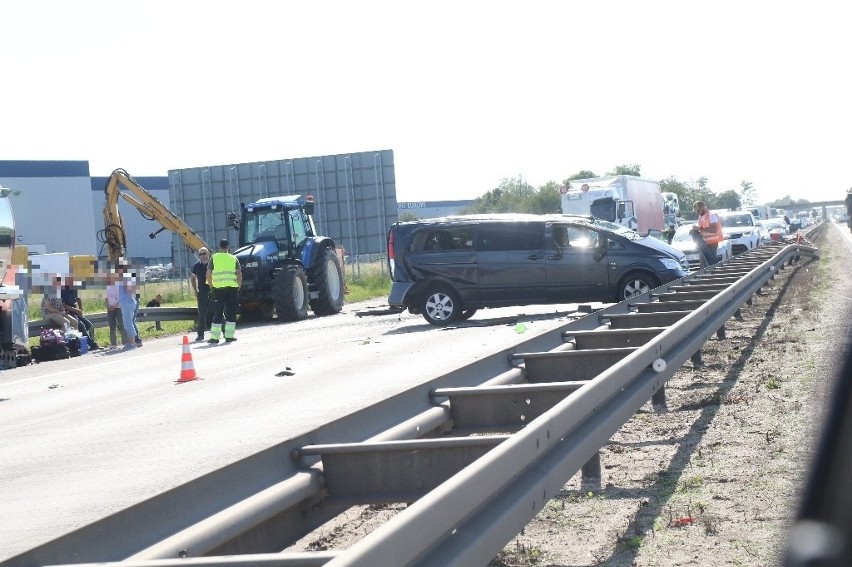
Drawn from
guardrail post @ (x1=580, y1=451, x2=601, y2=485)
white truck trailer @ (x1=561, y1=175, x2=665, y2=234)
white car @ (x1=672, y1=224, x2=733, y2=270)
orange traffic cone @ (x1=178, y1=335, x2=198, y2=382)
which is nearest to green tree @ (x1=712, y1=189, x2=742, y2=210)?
white truck trailer @ (x1=561, y1=175, x2=665, y2=234)

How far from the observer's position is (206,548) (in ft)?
11.5

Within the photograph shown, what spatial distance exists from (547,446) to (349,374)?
401 inches

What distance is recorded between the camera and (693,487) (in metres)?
6.45

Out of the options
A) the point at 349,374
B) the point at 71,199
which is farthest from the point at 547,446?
the point at 71,199

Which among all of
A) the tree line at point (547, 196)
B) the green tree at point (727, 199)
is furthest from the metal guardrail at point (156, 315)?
the green tree at point (727, 199)

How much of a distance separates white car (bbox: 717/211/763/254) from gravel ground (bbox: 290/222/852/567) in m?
28.7

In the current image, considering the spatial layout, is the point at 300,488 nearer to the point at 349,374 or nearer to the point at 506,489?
the point at 506,489

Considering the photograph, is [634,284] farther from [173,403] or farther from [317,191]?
[317,191]

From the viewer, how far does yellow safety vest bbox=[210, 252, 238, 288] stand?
22.8 m

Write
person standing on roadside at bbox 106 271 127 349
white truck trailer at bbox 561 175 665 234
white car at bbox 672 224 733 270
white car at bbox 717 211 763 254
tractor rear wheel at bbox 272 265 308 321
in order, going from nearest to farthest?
1. person standing on roadside at bbox 106 271 127 349
2. tractor rear wheel at bbox 272 265 308 321
3. white car at bbox 672 224 733 270
4. white car at bbox 717 211 763 254
5. white truck trailer at bbox 561 175 665 234

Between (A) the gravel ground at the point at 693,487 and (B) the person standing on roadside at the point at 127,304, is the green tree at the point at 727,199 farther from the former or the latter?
(A) the gravel ground at the point at 693,487

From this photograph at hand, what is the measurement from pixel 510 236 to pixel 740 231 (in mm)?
19959

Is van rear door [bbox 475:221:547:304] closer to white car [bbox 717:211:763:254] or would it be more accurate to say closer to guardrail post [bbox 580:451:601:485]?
guardrail post [bbox 580:451:601:485]

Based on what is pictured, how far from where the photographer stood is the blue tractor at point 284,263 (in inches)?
1083
